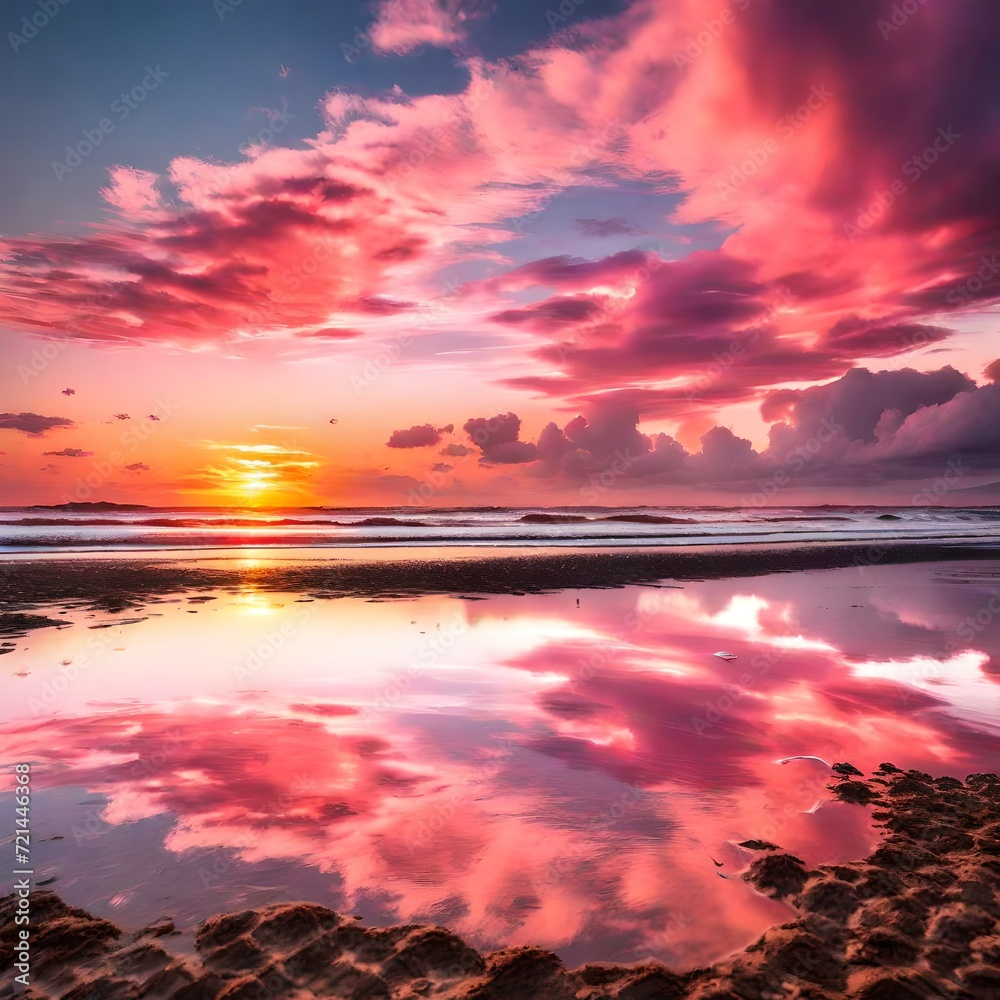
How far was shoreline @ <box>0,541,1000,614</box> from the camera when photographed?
2092 centimetres

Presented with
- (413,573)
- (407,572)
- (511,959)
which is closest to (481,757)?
(511,959)

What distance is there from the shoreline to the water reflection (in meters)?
5.64

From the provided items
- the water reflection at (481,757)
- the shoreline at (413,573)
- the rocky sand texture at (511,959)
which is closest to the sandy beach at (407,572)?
the shoreline at (413,573)

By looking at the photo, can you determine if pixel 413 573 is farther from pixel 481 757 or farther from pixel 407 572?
pixel 481 757

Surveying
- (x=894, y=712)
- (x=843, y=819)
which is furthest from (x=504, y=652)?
(x=843, y=819)

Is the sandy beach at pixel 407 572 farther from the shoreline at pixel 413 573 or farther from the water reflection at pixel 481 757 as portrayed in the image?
the water reflection at pixel 481 757

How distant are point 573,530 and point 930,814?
180 ft

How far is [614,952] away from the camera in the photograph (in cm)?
424

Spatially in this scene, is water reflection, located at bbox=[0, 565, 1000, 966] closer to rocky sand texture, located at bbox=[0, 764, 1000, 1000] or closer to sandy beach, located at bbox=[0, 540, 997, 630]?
rocky sand texture, located at bbox=[0, 764, 1000, 1000]

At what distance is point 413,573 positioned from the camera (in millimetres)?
26688

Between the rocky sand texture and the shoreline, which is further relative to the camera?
the shoreline

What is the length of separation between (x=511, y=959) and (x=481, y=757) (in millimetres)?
3590

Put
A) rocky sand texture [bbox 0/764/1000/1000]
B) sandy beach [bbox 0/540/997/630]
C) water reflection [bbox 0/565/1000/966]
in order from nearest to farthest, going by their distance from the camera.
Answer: rocky sand texture [bbox 0/764/1000/1000], water reflection [bbox 0/565/1000/966], sandy beach [bbox 0/540/997/630]

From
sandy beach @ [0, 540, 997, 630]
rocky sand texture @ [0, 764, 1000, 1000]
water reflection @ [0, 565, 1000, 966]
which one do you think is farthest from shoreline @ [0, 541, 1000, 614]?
rocky sand texture @ [0, 764, 1000, 1000]
